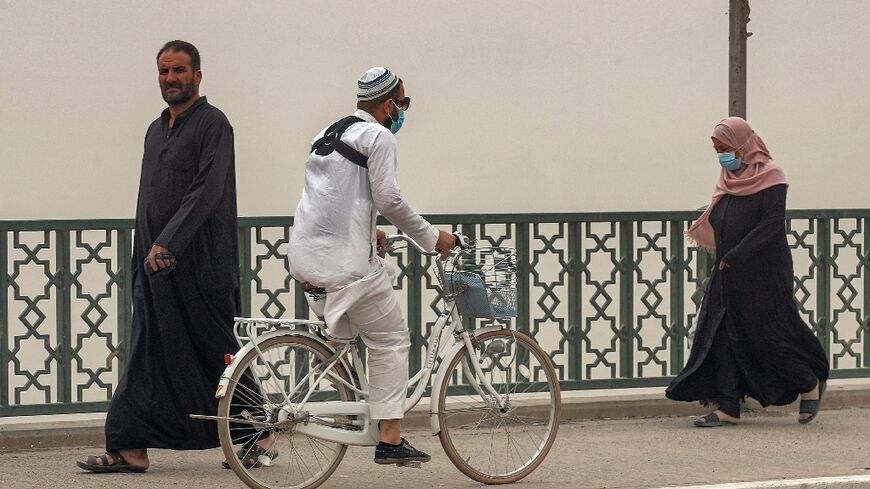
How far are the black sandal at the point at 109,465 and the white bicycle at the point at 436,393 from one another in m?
0.79

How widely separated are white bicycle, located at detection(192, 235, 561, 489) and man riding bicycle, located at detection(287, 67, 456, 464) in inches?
3.5

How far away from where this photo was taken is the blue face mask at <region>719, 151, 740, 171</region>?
318 inches

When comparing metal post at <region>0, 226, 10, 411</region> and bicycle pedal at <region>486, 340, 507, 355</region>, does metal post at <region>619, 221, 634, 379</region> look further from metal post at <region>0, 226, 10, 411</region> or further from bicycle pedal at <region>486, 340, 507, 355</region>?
metal post at <region>0, 226, 10, 411</region>

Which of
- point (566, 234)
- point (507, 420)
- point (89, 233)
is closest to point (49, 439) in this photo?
point (89, 233)

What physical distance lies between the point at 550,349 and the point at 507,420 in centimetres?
213

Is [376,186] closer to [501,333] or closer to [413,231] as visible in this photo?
[413,231]

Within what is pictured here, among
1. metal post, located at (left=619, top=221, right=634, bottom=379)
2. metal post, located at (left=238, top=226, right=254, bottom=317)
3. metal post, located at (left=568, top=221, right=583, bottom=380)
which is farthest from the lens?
metal post, located at (left=619, top=221, right=634, bottom=379)

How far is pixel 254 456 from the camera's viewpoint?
5914 millimetres

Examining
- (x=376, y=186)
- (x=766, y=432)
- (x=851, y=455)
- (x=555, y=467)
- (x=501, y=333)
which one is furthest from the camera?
(x=766, y=432)

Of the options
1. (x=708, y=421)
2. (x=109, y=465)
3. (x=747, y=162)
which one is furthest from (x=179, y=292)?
(x=747, y=162)

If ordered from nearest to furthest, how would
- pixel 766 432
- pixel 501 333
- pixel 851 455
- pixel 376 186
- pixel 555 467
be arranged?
pixel 376 186
pixel 501 333
pixel 555 467
pixel 851 455
pixel 766 432

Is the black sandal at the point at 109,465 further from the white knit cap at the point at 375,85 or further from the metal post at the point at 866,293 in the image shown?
the metal post at the point at 866,293

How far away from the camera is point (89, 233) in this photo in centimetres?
750

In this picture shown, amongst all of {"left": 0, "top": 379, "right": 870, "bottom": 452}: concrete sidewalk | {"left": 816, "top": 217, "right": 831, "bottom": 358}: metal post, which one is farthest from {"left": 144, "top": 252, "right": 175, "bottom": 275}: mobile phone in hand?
{"left": 816, "top": 217, "right": 831, "bottom": 358}: metal post
